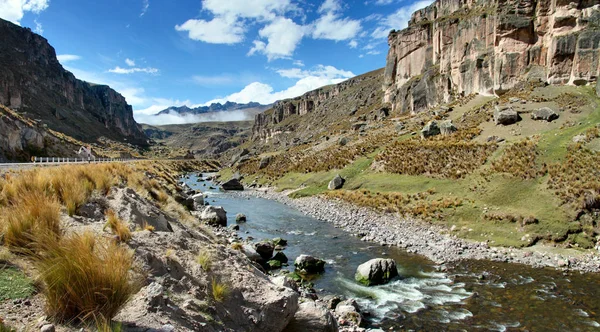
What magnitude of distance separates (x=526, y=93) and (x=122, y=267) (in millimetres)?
60614

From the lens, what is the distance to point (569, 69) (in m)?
49.6

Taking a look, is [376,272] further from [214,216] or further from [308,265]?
[214,216]

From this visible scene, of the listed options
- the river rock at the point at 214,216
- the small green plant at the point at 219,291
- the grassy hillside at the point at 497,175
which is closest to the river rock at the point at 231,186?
the grassy hillside at the point at 497,175

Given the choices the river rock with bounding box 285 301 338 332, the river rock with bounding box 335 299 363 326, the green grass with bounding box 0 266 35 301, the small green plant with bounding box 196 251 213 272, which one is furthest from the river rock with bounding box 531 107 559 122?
the green grass with bounding box 0 266 35 301

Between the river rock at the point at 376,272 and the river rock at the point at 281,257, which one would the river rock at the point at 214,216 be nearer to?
the river rock at the point at 281,257

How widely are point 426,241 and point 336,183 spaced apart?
23521mm

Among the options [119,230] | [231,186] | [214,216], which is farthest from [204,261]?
[231,186]

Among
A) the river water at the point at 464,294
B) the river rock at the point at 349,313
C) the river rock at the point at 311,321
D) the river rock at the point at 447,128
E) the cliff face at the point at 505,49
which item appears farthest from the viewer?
the river rock at the point at 447,128

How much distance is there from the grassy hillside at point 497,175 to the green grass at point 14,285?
949 inches

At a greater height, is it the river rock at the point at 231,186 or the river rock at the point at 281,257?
the river rock at the point at 231,186

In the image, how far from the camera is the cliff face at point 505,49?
158ft

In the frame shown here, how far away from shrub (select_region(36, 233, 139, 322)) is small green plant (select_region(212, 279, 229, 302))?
8.01 feet

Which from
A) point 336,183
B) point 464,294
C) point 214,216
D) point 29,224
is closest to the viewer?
point 29,224

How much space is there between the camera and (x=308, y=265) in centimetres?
1852
